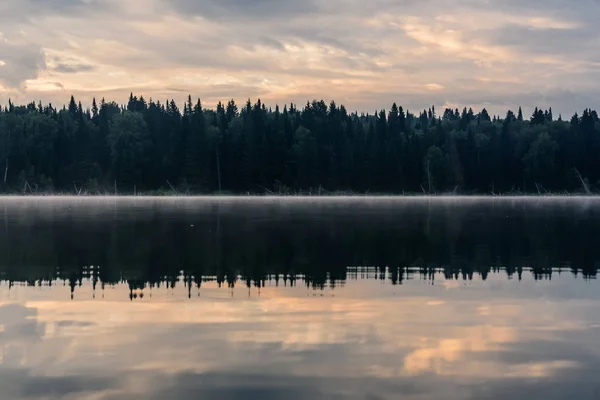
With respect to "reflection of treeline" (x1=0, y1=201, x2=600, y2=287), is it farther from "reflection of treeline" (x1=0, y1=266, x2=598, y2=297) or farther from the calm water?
the calm water

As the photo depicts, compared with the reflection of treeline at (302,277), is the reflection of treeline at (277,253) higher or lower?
higher

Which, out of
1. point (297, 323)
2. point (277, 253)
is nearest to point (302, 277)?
point (277, 253)

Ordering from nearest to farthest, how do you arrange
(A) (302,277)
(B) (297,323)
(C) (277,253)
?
(B) (297,323)
(A) (302,277)
(C) (277,253)

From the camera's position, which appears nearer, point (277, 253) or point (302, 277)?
point (302, 277)

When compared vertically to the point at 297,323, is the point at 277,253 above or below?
above

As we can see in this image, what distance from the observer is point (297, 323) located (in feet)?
55.0

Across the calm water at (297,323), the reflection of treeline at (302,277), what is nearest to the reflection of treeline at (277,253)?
the reflection of treeline at (302,277)

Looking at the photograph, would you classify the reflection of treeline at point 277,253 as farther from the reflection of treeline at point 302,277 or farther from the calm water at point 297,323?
the calm water at point 297,323

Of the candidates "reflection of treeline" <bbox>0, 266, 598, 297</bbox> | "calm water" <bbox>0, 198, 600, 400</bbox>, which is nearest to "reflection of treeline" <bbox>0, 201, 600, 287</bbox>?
"reflection of treeline" <bbox>0, 266, 598, 297</bbox>

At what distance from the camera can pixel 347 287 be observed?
22.1m

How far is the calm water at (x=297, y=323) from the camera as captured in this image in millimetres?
12188

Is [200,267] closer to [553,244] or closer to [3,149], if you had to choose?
[553,244]

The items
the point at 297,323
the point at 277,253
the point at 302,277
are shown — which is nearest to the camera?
the point at 297,323

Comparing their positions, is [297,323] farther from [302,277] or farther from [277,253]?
[277,253]
